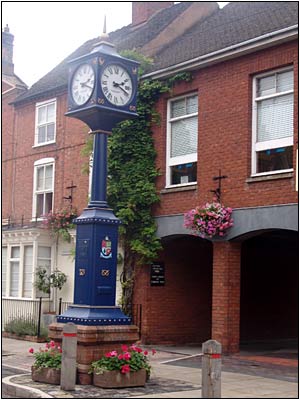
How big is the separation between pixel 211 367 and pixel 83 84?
604 cm

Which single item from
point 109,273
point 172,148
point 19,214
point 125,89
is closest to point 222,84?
point 172,148

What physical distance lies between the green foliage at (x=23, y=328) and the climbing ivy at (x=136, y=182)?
2.94 meters

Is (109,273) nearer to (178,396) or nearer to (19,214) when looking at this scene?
(178,396)

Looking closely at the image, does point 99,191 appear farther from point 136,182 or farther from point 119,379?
point 136,182

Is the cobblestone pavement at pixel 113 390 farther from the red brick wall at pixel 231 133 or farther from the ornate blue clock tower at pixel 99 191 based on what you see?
the red brick wall at pixel 231 133

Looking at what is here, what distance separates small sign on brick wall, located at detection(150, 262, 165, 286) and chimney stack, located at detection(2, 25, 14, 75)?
46.2 feet

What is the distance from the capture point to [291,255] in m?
22.6

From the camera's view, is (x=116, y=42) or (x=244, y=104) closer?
(x=244, y=104)

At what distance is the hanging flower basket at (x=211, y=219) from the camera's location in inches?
660

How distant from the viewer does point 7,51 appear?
30422mm

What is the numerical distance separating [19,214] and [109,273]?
1365cm

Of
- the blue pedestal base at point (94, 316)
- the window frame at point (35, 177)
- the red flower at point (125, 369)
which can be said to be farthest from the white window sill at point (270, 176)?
the window frame at point (35, 177)

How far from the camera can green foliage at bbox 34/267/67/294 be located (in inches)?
869

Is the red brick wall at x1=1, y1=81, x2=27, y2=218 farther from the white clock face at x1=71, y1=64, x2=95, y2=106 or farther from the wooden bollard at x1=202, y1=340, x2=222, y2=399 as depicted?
the wooden bollard at x1=202, y1=340, x2=222, y2=399
